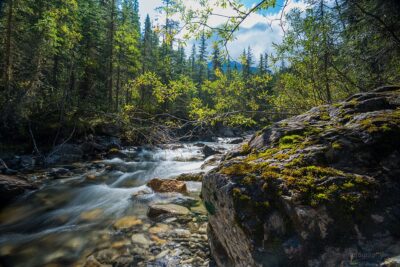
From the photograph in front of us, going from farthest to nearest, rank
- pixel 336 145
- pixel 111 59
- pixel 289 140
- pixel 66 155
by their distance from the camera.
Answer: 1. pixel 111 59
2. pixel 66 155
3. pixel 289 140
4. pixel 336 145

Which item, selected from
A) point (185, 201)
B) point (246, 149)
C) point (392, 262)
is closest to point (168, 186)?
point (185, 201)

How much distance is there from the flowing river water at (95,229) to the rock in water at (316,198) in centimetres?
128

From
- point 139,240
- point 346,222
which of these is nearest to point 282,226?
point 346,222

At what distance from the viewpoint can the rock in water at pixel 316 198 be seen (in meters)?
2.11

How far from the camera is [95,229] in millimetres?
5578

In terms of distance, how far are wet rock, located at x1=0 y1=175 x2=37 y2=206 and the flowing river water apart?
30 centimetres

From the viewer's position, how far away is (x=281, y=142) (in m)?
3.60

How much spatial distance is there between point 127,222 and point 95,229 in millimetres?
708

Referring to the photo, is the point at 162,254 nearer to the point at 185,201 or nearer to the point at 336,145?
the point at 185,201

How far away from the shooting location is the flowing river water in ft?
14.0

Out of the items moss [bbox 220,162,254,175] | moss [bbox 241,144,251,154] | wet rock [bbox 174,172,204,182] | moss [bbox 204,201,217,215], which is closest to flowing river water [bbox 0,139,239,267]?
wet rock [bbox 174,172,204,182]

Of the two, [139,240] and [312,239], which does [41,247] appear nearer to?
[139,240]

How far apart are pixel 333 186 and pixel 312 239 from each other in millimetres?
562

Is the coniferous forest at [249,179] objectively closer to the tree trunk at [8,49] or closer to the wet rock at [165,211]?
the wet rock at [165,211]
